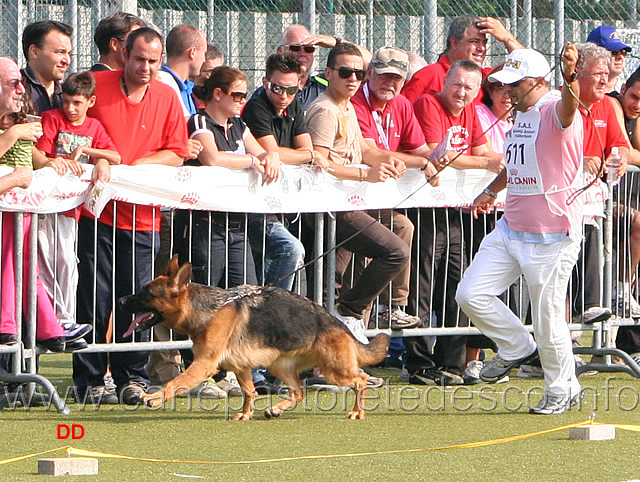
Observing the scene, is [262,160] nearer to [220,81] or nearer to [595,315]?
[220,81]

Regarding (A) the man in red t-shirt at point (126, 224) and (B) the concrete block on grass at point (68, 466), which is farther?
(A) the man in red t-shirt at point (126, 224)

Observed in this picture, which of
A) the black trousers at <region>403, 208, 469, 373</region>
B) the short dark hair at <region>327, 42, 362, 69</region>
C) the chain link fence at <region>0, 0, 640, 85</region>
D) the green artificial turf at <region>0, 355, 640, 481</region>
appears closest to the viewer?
the green artificial turf at <region>0, 355, 640, 481</region>

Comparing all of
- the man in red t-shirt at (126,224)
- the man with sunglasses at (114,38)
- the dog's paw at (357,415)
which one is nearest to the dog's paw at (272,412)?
the dog's paw at (357,415)

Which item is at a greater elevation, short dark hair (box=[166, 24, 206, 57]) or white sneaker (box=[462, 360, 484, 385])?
short dark hair (box=[166, 24, 206, 57])

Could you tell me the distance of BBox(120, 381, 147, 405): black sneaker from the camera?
7461 mm

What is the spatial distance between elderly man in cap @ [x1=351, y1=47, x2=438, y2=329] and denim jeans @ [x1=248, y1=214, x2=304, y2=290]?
78 centimetres

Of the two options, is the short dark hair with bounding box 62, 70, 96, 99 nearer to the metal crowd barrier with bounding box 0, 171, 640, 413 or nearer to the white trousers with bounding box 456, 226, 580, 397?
the metal crowd barrier with bounding box 0, 171, 640, 413

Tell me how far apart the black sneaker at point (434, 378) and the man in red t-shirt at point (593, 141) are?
46.0 inches

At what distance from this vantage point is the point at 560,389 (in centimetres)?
707

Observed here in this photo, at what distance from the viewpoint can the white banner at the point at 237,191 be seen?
7.21 meters

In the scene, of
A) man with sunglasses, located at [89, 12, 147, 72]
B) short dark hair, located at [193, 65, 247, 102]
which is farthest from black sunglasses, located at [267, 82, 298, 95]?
man with sunglasses, located at [89, 12, 147, 72]

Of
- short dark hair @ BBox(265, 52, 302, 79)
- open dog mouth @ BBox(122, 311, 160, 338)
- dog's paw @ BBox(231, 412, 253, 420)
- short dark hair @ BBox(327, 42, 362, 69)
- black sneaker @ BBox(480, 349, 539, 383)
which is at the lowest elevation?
dog's paw @ BBox(231, 412, 253, 420)

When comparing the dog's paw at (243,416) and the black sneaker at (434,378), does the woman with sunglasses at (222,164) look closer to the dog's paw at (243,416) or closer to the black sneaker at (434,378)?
the dog's paw at (243,416)

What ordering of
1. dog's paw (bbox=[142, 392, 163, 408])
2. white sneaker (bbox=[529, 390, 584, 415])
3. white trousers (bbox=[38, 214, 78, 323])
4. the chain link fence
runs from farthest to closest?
the chain link fence, white trousers (bbox=[38, 214, 78, 323]), white sneaker (bbox=[529, 390, 584, 415]), dog's paw (bbox=[142, 392, 163, 408])
